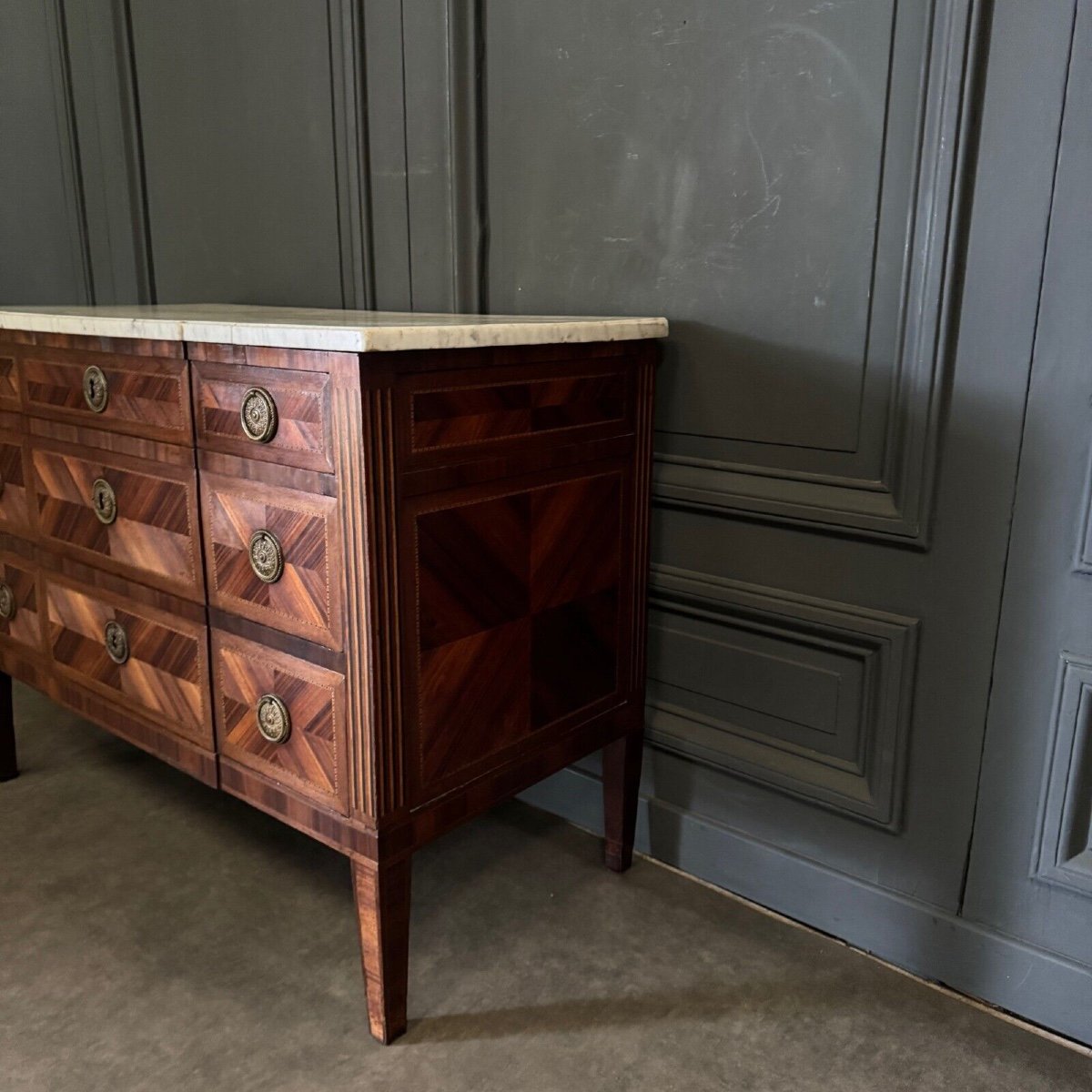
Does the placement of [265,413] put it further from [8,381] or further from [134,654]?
[8,381]

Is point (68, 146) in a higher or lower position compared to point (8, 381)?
higher

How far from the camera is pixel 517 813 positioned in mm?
2021

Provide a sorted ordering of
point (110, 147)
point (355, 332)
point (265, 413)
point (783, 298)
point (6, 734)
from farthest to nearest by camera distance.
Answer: point (110, 147)
point (6, 734)
point (783, 298)
point (265, 413)
point (355, 332)

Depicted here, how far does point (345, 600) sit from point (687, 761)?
0.79 meters

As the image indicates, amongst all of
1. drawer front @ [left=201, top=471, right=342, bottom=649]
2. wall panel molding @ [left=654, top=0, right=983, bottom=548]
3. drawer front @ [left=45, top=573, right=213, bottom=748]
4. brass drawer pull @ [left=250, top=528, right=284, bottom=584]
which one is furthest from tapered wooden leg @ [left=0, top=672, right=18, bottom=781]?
wall panel molding @ [left=654, top=0, right=983, bottom=548]

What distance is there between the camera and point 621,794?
177 centimetres

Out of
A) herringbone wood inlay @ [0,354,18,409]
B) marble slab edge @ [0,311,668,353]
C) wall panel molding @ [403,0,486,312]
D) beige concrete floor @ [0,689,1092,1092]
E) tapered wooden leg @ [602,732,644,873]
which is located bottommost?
beige concrete floor @ [0,689,1092,1092]

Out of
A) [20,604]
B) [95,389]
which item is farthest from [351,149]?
[20,604]

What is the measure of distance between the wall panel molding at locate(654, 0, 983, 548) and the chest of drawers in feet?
0.72

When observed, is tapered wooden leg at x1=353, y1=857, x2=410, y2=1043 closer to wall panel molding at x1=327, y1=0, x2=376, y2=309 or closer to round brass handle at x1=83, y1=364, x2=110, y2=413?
round brass handle at x1=83, y1=364, x2=110, y2=413

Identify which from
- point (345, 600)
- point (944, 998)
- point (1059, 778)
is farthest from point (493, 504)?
point (944, 998)

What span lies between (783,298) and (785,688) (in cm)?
62

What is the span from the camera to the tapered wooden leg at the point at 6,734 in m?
2.09

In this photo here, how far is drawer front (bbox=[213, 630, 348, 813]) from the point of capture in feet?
4.42
